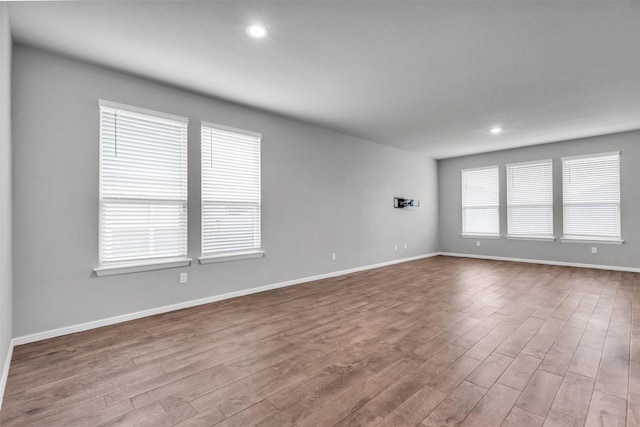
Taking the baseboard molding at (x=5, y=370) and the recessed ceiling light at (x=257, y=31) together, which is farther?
the recessed ceiling light at (x=257, y=31)

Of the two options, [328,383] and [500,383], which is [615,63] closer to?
[500,383]

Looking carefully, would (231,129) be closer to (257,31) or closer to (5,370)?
(257,31)

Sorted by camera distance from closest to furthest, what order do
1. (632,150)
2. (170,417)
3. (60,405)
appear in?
(170,417) < (60,405) < (632,150)

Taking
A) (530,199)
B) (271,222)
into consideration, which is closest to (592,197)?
(530,199)

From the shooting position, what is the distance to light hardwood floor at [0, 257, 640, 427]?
1766mm

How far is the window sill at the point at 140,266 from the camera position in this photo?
3186 mm

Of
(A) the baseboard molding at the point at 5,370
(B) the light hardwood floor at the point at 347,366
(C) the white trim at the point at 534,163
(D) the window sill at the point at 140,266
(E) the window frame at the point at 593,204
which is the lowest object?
(B) the light hardwood floor at the point at 347,366

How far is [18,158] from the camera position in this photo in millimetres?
2781

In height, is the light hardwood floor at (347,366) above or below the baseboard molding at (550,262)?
below

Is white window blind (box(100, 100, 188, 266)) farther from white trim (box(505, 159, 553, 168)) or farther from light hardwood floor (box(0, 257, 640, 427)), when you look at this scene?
white trim (box(505, 159, 553, 168))

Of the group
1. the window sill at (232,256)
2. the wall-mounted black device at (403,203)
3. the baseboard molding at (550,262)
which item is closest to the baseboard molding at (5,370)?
the window sill at (232,256)

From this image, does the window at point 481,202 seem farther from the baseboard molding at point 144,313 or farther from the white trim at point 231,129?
the white trim at point 231,129

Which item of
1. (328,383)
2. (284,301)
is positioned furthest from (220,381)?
(284,301)

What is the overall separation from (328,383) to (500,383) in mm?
1187
